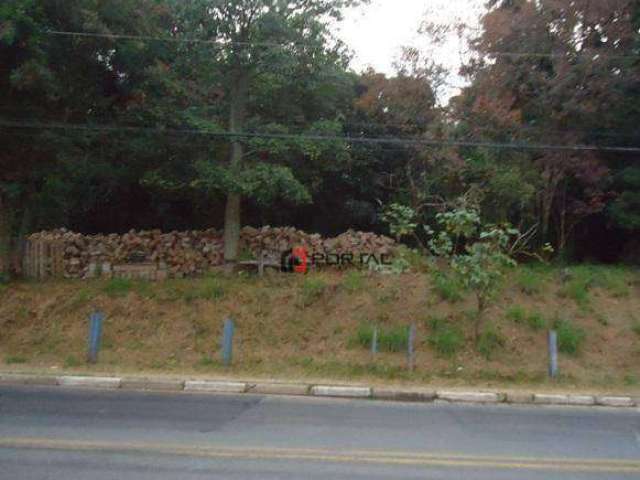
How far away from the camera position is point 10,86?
15.6m

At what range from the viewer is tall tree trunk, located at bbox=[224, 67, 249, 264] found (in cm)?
1895

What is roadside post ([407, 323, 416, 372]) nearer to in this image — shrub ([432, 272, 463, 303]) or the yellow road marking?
shrub ([432, 272, 463, 303])

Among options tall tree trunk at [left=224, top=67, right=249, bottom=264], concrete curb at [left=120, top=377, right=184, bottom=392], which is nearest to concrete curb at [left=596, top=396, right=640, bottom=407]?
concrete curb at [left=120, top=377, right=184, bottom=392]

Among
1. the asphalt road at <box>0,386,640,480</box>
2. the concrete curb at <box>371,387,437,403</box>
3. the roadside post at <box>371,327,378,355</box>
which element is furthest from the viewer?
the roadside post at <box>371,327,378,355</box>

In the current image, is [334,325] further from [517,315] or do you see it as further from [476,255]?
[517,315]

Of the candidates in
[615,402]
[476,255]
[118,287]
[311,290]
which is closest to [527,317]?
[476,255]

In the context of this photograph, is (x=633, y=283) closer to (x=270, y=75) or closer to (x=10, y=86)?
(x=270, y=75)

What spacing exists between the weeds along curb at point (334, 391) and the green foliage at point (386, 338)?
8.00ft

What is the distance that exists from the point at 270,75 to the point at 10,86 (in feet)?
20.4

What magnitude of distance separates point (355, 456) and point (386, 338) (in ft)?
26.5

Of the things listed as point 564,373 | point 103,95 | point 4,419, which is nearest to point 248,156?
point 103,95

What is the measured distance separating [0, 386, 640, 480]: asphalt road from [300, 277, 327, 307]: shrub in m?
5.78

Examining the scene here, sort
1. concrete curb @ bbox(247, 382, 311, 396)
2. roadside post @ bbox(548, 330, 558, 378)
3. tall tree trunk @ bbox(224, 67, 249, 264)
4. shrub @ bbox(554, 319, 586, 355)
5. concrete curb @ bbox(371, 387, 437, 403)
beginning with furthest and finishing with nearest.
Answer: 1. tall tree trunk @ bbox(224, 67, 249, 264)
2. shrub @ bbox(554, 319, 586, 355)
3. roadside post @ bbox(548, 330, 558, 378)
4. concrete curb @ bbox(247, 382, 311, 396)
5. concrete curb @ bbox(371, 387, 437, 403)

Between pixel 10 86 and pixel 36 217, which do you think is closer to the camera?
pixel 10 86
